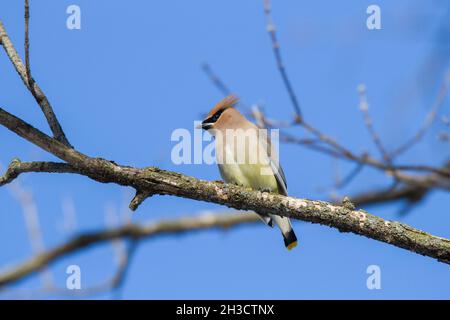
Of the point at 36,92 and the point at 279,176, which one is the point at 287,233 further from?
the point at 36,92

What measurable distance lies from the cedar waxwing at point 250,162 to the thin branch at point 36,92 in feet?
6.23

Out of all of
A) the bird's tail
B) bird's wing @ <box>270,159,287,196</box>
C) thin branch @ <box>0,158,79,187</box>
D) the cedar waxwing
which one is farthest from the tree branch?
the bird's tail

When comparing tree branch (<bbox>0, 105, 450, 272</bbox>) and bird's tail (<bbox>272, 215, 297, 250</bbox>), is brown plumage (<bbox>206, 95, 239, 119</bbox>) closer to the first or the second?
bird's tail (<bbox>272, 215, 297, 250</bbox>)

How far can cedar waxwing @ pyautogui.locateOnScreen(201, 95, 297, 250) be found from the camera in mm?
5906

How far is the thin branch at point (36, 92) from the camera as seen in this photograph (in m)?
4.27

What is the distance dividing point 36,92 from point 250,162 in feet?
6.72

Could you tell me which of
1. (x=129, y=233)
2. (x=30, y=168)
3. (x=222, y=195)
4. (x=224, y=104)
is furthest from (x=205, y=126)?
(x=129, y=233)

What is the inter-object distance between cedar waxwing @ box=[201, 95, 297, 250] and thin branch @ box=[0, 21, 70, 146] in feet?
6.23

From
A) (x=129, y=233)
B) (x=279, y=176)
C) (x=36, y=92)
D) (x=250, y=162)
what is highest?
(x=36, y=92)

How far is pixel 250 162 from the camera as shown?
5906mm

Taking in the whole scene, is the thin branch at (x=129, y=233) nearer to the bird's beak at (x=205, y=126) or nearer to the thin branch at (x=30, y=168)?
the bird's beak at (x=205, y=126)
